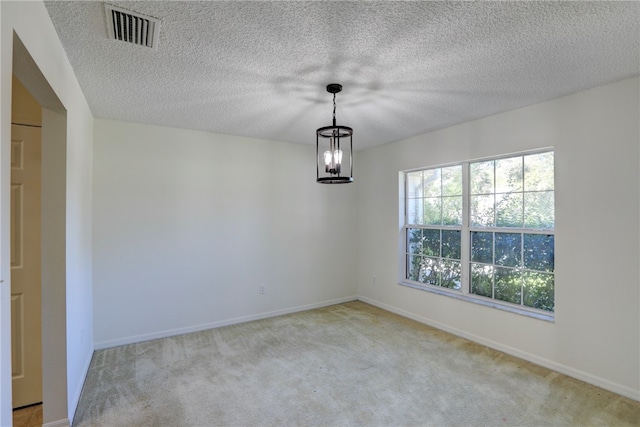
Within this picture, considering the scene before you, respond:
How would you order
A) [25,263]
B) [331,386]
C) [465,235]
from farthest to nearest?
1. [465,235]
2. [331,386]
3. [25,263]

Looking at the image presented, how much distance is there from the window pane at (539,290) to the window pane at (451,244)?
83 cm

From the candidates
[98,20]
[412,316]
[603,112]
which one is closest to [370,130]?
[603,112]

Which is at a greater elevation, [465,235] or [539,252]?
[465,235]

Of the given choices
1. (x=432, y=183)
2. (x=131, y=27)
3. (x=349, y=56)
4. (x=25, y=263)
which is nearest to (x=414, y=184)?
(x=432, y=183)

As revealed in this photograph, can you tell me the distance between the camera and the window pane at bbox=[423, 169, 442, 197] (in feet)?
14.1

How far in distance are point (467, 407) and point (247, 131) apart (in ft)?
12.1

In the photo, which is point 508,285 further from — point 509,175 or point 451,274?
point 509,175

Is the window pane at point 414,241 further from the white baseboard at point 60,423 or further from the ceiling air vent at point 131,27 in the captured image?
the white baseboard at point 60,423

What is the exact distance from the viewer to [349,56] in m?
2.21

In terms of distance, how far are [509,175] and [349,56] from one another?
235 cm

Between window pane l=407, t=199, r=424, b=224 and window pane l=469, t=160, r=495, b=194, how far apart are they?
819mm

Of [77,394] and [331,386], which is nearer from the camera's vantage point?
[77,394]

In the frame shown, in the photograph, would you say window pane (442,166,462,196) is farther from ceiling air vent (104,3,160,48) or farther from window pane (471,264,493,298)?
ceiling air vent (104,3,160,48)

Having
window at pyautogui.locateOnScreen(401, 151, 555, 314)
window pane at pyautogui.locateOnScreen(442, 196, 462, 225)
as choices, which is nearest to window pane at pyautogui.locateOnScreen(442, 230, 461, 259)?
window at pyautogui.locateOnScreen(401, 151, 555, 314)
